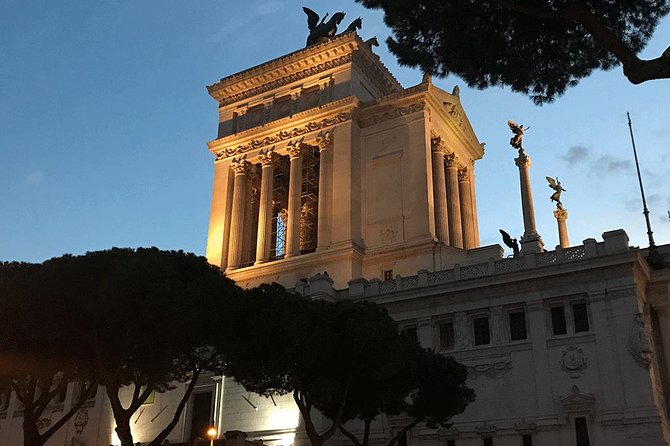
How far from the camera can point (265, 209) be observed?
2165 inches

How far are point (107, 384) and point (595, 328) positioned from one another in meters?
21.7

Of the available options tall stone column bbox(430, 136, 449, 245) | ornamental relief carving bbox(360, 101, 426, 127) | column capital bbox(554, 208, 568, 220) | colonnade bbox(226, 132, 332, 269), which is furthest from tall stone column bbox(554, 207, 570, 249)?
colonnade bbox(226, 132, 332, 269)

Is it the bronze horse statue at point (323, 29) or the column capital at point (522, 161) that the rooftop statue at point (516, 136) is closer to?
the column capital at point (522, 161)

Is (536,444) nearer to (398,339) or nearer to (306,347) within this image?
(398,339)

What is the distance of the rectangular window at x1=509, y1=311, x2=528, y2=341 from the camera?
3538 centimetres

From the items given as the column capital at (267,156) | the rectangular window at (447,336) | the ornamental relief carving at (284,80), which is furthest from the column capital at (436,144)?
the rectangular window at (447,336)

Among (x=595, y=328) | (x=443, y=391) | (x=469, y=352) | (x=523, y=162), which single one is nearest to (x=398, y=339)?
(x=443, y=391)

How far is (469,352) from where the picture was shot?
3606 cm

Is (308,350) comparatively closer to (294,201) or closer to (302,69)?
(294,201)

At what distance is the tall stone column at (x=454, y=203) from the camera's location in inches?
2165

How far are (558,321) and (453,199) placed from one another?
906 inches

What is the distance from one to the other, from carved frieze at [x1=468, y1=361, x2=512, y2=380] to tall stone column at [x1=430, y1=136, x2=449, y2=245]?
16.3 metres

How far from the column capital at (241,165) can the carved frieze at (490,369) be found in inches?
1107

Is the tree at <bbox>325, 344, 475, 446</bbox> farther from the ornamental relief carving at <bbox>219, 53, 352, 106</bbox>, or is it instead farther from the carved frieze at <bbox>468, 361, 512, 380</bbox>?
the ornamental relief carving at <bbox>219, 53, 352, 106</bbox>
